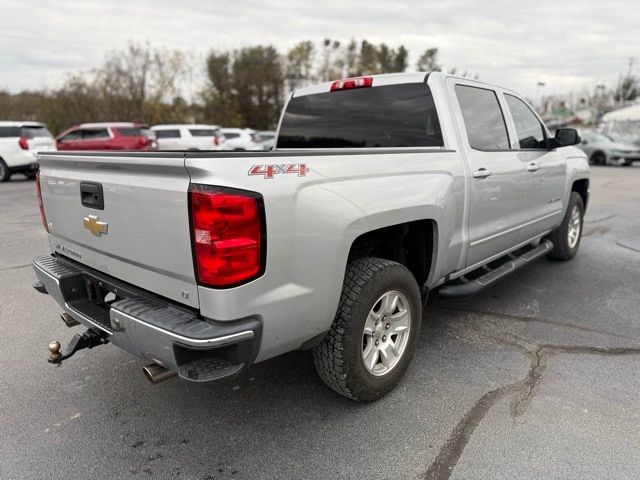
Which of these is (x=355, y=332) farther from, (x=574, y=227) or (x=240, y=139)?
(x=240, y=139)

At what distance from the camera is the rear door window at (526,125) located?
4.45 meters

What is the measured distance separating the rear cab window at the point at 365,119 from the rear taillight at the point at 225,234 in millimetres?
1915

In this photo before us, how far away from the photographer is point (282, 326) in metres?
2.27

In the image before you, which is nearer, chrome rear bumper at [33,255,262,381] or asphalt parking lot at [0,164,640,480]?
chrome rear bumper at [33,255,262,381]

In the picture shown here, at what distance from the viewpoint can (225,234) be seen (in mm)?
2041

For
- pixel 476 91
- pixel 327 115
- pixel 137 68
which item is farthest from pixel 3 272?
pixel 137 68

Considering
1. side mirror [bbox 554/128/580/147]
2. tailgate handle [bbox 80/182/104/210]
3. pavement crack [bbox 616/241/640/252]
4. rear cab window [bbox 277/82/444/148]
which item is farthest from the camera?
pavement crack [bbox 616/241/640/252]

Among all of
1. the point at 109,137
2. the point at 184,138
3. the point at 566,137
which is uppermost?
the point at 566,137

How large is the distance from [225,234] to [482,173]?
224cm

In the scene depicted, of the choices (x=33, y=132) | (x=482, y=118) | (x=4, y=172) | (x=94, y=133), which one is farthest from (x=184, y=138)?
(x=482, y=118)

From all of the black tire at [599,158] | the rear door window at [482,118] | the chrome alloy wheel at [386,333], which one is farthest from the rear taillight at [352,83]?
the black tire at [599,158]

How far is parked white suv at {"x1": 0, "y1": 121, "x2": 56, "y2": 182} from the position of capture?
14812 millimetres

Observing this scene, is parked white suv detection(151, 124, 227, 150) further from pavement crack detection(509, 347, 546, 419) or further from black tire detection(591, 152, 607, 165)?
pavement crack detection(509, 347, 546, 419)

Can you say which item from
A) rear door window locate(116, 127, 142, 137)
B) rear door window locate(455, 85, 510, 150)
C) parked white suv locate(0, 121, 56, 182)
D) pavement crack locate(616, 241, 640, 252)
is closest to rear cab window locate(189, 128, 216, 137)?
rear door window locate(116, 127, 142, 137)
